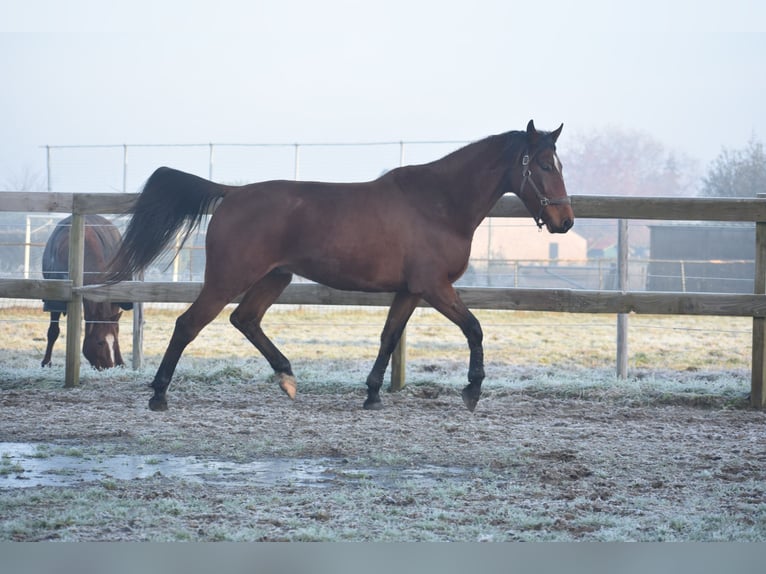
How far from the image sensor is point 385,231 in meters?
5.48

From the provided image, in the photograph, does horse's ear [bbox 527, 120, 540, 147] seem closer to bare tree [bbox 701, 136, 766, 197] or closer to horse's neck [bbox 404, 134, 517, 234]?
horse's neck [bbox 404, 134, 517, 234]

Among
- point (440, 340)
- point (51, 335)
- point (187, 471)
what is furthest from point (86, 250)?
point (440, 340)

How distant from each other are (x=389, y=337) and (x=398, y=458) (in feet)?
5.25

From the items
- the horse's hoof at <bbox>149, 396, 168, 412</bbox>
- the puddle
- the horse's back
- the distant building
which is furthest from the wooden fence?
the distant building

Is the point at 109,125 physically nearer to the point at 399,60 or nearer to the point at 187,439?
the point at 399,60

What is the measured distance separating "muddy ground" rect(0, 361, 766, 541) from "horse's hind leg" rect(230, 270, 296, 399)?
0.27m

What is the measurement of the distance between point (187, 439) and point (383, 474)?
4.31ft

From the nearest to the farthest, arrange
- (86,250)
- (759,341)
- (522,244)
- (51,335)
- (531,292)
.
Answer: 1. (759,341)
2. (531,292)
3. (51,335)
4. (86,250)
5. (522,244)

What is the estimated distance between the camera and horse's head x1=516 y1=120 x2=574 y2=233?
5.42m

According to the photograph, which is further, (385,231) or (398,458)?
(385,231)

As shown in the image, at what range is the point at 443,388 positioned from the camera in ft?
21.0

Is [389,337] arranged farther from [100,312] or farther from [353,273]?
[100,312]

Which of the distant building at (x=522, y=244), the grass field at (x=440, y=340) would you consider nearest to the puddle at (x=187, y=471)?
the grass field at (x=440, y=340)

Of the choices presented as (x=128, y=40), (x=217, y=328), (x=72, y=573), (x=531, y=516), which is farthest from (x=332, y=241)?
(x=128, y=40)
